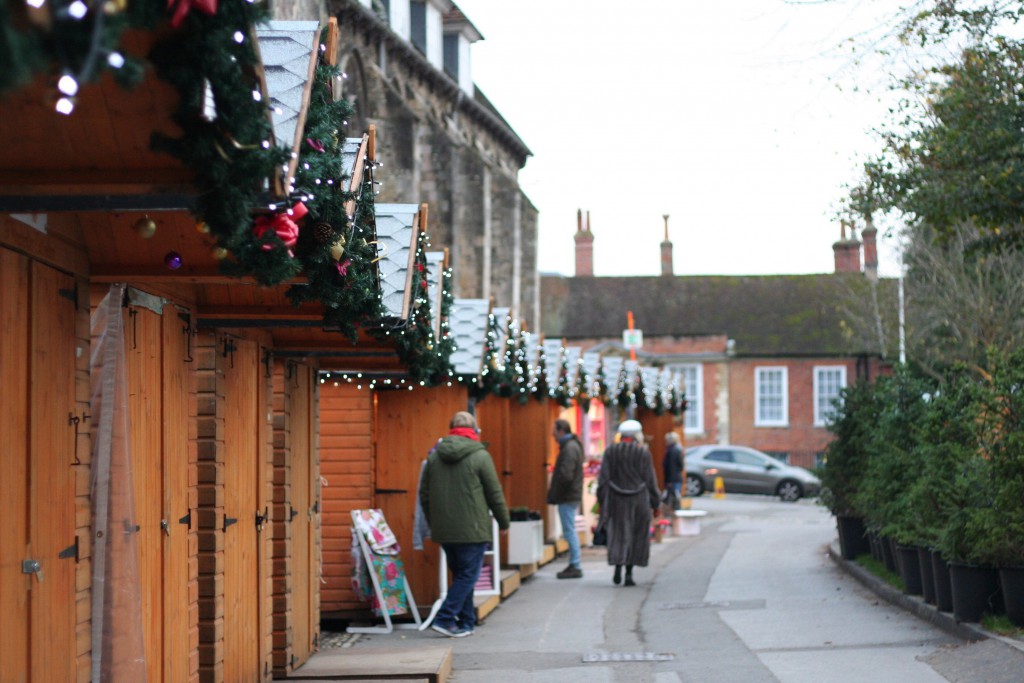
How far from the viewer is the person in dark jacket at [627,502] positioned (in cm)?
1747

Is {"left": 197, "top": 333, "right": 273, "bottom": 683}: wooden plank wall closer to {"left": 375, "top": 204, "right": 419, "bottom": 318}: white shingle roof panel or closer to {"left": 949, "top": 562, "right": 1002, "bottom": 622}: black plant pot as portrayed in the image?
{"left": 375, "top": 204, "right": 419, "bottom": 318}: white shingle roof panel

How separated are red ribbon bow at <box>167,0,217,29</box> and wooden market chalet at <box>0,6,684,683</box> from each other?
2cm

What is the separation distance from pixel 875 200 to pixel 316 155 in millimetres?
10933

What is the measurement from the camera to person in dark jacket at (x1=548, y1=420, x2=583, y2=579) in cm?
1862

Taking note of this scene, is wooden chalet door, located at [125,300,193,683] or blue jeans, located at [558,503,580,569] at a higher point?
wooden chalet door, located at [125,300,193,683]

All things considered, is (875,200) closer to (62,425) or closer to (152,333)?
(152,333)

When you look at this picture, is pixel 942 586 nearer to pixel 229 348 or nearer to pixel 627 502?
pixel 627 502

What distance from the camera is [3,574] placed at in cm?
562

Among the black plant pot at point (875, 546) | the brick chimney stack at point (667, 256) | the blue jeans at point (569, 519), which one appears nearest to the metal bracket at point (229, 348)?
the black plant pot at point (875, 546)

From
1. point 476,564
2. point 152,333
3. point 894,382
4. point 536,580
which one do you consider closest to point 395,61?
point 536,580

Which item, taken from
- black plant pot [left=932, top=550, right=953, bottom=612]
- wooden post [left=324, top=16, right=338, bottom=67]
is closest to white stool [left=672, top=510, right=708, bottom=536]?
black plant pot [left=932, top=550, right=953, bottom=612]

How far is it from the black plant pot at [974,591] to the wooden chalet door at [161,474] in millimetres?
6438

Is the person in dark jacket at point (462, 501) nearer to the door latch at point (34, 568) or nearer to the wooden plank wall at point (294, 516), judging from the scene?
the wooden plank wall at point (294, 516)

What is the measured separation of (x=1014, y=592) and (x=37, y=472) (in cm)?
772
